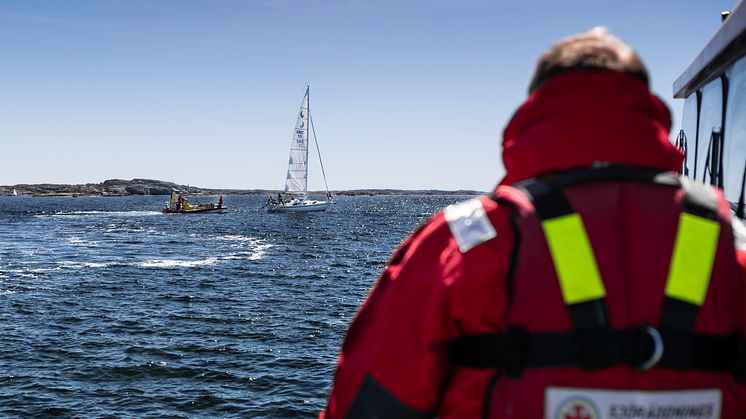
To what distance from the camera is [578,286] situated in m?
1.69

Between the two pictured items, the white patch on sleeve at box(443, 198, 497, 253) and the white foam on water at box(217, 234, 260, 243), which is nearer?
the white patch on sleeve at box(443, 198, 497, 253)

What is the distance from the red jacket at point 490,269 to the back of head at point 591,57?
40mm

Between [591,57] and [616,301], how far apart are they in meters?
0.73

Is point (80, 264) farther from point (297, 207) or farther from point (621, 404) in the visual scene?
point (297, 207)

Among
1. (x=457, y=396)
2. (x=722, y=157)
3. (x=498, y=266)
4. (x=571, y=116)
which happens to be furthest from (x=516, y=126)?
(x=722, y=157)

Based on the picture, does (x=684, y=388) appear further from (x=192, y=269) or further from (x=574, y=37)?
(x=192, y=269)

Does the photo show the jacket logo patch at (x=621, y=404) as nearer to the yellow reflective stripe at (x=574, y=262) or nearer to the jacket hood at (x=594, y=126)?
the yellow reflective stripe at (x=574, y=262)

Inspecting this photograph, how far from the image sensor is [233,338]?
21141 millimetres

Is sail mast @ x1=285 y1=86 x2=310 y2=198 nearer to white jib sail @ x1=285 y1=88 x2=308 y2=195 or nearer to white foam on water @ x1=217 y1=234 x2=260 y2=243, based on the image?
white jib sail @ x1=285 y1=88 x2=308 y2=195

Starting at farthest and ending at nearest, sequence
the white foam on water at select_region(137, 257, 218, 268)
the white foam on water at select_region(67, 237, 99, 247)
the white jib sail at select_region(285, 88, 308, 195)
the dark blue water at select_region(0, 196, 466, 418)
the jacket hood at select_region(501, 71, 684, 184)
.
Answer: the white jib sail at select_region(285, 88, 308, 195) < the white foam on water at select_region(67, 237, 99, 247) < the white foam on water at select_region(137, 257, 218, 268) < the dark blue water at select_region(0, 196, 466, 418) < the jacket hood at select_region(501, 71, 684, 184)

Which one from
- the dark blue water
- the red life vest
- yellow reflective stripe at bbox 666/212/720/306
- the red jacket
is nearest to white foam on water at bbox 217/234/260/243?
the dark blue water

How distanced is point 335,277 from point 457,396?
A: 3367cm

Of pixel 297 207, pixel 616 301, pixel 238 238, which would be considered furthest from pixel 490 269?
pixel 297 207

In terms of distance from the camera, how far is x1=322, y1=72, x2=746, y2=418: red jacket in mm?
1762
